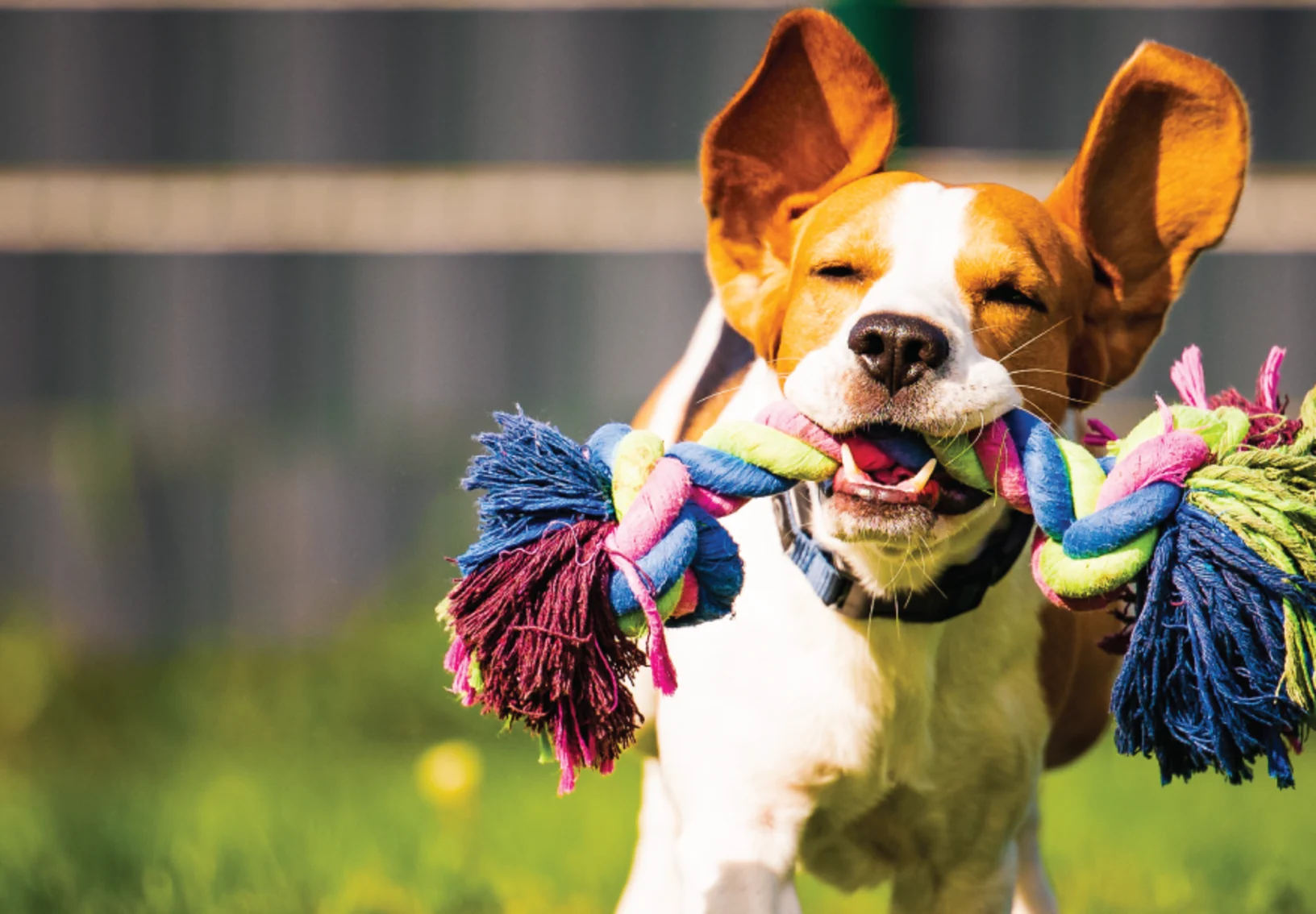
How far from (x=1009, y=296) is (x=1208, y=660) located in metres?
0.58

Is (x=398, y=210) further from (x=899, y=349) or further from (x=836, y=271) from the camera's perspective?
(x=899, y=349)

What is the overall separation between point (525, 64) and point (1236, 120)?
3.44 meters

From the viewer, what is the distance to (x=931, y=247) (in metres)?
2.24

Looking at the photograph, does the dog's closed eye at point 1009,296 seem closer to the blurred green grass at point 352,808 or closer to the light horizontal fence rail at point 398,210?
the blurred green grass at point 352,808

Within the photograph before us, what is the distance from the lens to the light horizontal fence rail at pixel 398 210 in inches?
216

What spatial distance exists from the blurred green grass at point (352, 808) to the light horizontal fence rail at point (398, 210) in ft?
4.06

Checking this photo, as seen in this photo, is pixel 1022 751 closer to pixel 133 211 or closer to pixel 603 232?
pixel 603 232

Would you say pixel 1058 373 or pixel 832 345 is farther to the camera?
pixel 1058 373

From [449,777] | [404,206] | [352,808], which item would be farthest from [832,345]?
[404,206]

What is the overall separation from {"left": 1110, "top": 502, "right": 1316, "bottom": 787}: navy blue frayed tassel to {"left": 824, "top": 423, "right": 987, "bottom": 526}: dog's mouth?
278mm

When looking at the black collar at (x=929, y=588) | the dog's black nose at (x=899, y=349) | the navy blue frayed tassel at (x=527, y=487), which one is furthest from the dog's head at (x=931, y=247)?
the navy blue frayed tassel at (x=527, y=487)

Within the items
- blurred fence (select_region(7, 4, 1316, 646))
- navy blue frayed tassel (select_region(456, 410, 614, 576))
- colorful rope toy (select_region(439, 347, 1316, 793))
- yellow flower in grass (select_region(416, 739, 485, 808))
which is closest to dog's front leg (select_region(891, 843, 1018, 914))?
colorful rope toy (select_region(439, 347, 1316, 793))

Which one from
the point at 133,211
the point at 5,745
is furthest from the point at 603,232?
the point at 5,745

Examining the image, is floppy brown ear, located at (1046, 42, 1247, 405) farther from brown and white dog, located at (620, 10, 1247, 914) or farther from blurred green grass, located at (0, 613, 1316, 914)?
blurred green grass, located at (0, 613, 1316, 914)
